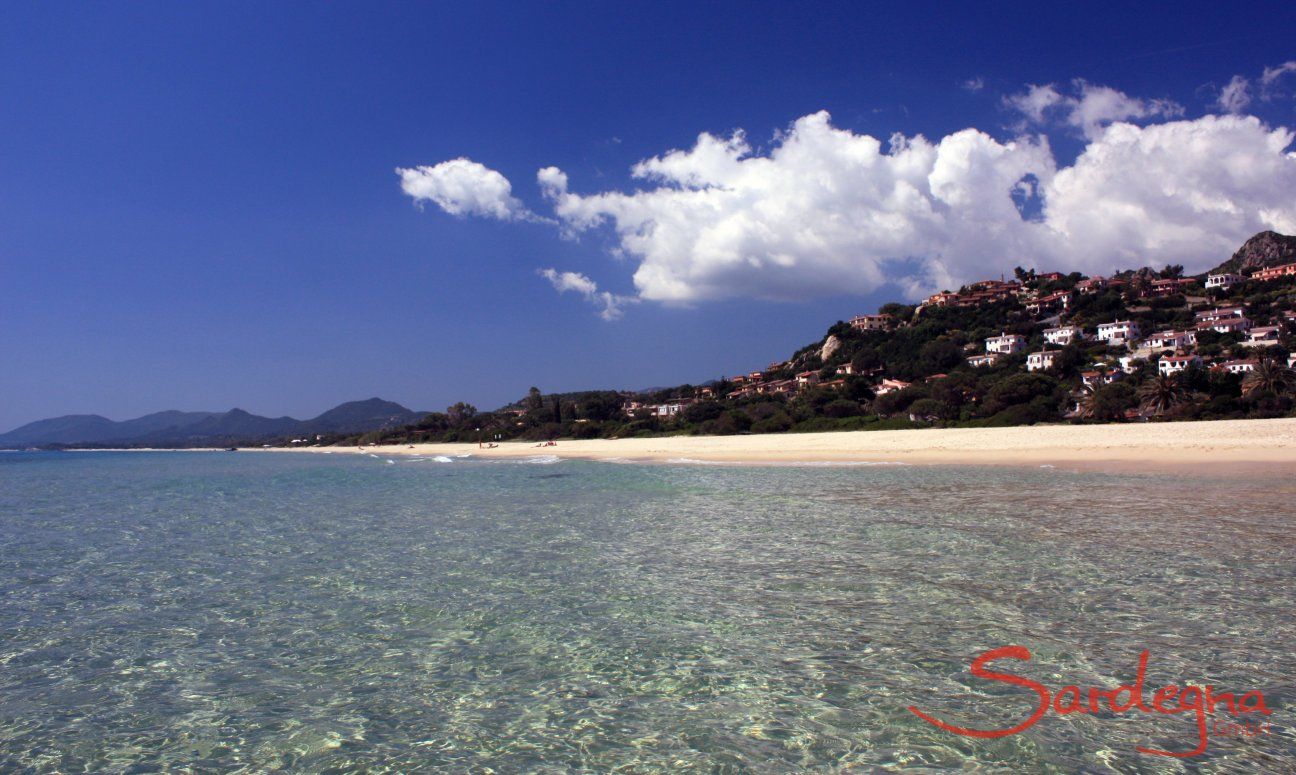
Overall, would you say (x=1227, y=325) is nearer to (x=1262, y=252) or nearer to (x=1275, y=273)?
(x=1275, y=273)

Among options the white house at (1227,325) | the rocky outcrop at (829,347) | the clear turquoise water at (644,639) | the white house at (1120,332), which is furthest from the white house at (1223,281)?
the clear turquoise water at (644,639)

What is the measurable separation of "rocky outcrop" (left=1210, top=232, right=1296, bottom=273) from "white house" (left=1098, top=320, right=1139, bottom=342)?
288 feet

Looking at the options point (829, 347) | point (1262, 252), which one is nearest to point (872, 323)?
point (829, 347)

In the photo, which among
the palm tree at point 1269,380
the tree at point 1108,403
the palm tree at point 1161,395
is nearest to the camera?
the palm tree at point 1269,380

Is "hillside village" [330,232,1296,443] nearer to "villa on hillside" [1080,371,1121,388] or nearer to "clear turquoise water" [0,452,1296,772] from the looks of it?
"villa on hillside" [1080,371,1121,388]

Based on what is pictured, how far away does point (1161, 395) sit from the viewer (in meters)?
50.5

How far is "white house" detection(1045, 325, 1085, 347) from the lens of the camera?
96037 millimetres

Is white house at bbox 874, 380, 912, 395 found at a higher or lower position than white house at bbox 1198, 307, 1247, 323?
lower

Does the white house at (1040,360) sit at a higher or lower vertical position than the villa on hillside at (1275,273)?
lower

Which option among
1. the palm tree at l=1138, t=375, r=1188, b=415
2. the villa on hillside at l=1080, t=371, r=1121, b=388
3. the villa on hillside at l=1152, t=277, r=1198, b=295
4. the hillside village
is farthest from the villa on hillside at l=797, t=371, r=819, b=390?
the villa on hillside at l=1152, t=277, r=1198, b=295

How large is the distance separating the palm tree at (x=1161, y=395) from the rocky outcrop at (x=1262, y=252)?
5357 inches

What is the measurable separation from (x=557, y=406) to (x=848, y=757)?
4525 inches

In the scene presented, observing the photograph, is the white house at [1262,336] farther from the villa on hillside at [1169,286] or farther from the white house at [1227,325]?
the villa on hillside at [1169,286]
